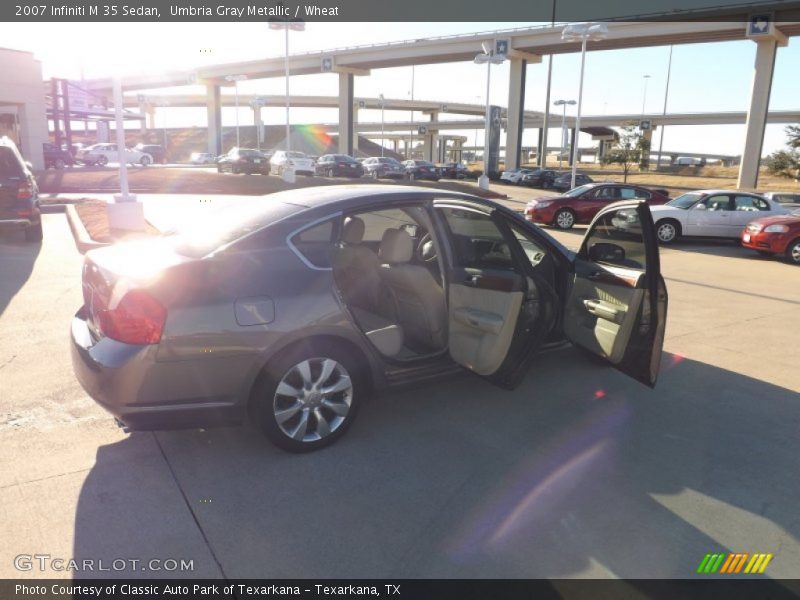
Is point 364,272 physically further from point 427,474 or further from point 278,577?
point 278,577

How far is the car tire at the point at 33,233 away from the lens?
11.0 m

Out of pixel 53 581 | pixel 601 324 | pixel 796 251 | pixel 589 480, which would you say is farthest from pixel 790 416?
pixel 796 251

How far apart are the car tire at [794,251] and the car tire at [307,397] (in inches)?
485

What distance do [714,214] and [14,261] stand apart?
1526 cm

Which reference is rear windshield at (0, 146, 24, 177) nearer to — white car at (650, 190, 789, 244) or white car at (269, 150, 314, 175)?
white car at (650, 190, 789, 244)

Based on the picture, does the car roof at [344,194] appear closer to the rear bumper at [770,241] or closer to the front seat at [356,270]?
the front seat at [356,270]

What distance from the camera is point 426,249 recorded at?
5602mm

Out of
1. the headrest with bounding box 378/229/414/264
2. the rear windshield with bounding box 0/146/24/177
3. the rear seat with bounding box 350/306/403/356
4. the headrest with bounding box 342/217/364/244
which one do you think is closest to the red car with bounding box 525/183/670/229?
the rear windshield with bounding box 0/146/24/177

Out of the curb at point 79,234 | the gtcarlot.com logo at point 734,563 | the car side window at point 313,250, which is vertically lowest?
the gtcarlot.com logo at point 734,563

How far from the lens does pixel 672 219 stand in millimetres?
15367

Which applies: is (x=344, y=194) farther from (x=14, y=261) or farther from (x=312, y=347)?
(x=14, y=261)

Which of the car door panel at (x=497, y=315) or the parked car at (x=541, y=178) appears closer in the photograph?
the car door panel at (x=497, y=315)

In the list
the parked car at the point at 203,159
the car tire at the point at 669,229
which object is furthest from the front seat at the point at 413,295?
the parked car at the point at 203,159

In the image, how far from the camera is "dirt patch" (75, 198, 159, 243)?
1053 cm
